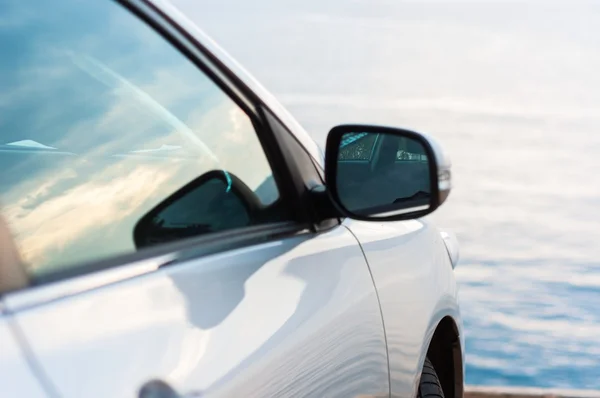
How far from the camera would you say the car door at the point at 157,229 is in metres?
1.28

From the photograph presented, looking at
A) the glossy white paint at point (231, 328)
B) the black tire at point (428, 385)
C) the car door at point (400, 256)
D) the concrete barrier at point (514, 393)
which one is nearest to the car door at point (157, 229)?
the glossy white paint at point (231, 328)

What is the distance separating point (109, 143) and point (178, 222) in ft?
0.58

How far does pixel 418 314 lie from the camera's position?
2633mm

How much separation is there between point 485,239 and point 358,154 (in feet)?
23.2

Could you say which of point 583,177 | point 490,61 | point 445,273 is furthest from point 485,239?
point 490,61

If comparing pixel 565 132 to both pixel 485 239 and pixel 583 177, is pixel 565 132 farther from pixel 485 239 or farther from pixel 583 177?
pixel 485 239

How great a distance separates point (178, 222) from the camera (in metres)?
1.72

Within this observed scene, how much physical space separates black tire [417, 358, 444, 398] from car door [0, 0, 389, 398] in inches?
29.4

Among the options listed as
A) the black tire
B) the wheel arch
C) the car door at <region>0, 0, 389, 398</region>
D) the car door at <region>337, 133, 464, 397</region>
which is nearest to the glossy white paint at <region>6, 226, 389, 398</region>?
the car door at <region>0, 0, 389, 398</region>

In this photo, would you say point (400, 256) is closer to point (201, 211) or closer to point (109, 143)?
point (201, 211)

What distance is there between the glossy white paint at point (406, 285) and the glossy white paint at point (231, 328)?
10cm

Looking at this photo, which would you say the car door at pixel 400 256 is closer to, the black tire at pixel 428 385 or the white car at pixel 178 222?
the white car at pixel 178 222

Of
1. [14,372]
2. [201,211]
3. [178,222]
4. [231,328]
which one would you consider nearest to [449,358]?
[201,211]

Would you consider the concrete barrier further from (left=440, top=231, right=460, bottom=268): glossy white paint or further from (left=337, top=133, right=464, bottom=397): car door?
(left=337, top=133, right=464, bottom=397): car door
